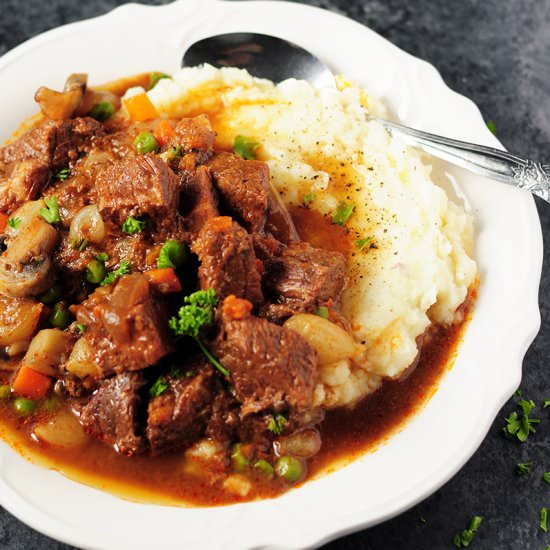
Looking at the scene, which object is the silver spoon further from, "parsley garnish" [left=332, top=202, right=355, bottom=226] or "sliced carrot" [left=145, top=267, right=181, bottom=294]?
"sliced carrot" [left=145, top=267, right=181, bottom=294]

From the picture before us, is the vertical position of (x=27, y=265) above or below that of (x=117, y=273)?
above

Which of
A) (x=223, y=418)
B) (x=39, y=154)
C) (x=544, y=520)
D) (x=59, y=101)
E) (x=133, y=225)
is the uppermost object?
(x=59, y=101)

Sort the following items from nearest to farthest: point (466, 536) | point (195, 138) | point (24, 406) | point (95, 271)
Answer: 1. point (466, 536)
2. point (24, 406)
3. point (95, 271)
4. point (195, 138)

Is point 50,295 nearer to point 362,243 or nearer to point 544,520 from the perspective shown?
point 362,243

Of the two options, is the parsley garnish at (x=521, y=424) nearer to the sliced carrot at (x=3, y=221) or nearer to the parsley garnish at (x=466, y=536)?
the parsley garnish at (x=466, y=536)

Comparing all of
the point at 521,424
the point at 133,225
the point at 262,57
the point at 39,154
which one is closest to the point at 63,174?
the point at 39,154

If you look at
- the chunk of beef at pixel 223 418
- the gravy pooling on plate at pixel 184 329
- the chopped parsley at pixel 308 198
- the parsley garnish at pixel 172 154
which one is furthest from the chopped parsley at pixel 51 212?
the chopped parsley at pixel 308 198

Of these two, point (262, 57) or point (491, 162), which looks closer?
point (491, 162)
